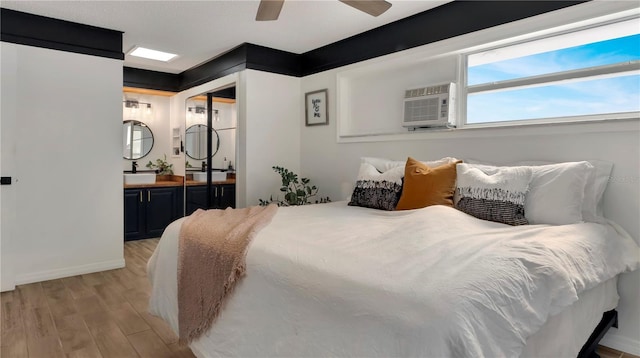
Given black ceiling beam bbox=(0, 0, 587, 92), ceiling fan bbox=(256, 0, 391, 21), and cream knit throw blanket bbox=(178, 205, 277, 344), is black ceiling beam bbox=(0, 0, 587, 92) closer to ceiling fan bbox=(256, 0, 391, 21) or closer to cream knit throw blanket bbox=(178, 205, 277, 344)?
ceiling fan bbox=(256, 0, 391, 21)

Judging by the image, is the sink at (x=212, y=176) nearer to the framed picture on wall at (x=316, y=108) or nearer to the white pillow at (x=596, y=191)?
the framed picture on wall at (x=316, y=108)

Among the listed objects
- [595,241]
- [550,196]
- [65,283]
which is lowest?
[65,283]

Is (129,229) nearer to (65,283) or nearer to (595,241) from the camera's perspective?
(65,283)

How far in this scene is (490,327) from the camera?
1136mm

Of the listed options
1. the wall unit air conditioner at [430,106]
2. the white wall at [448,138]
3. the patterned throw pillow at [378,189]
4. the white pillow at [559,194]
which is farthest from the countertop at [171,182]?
the white pillow at [559,194]

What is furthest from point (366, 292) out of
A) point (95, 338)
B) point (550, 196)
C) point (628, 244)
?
point (95, 338)

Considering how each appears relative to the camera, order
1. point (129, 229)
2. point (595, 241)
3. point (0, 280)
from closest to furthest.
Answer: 1. point (595, 241)
2. point (0, 280)
3. point (129, 229)

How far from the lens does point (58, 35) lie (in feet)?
11.4

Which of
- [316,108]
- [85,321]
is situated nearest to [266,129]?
[316,108]

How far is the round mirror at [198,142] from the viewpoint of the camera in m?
4.91

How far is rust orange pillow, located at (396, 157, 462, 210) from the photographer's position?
2546 millimetres

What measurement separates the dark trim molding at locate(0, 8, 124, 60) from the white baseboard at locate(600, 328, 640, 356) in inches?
184

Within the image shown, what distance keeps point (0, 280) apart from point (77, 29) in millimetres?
2344

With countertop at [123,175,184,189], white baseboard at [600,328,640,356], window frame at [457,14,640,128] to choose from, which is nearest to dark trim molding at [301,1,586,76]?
window frame at [457,14,640,128]
